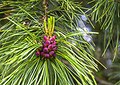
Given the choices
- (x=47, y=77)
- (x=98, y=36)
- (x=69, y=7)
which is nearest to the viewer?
(x=47, y=77)

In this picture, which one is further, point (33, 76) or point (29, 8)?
point (29, 8)

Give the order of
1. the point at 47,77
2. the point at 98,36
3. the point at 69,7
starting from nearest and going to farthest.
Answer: the point at 47,77 < the point at 69,7 < the point at 98,36

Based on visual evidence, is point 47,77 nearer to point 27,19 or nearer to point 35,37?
point 35,37

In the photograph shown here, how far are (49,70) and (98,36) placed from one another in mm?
984

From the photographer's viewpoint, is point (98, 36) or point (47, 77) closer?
point (47, 77)

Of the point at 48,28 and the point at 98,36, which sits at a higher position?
the point at 48,28

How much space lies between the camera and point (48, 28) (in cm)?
75

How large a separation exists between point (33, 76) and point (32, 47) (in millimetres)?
65

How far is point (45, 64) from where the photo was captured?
724 millimetres

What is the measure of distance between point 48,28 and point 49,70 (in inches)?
3.9

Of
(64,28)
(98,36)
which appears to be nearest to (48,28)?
(64,28)

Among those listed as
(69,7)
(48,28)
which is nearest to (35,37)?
(48,28)

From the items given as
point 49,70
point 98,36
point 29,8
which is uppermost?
point 29,8

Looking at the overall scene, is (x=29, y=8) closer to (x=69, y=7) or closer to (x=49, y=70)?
(x=69, y=7)
